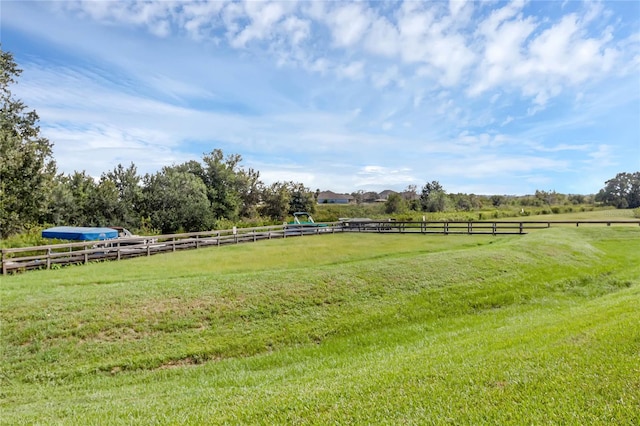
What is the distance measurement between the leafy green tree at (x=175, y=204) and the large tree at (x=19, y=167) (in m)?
10.9

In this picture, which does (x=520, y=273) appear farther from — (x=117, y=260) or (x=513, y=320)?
(x=117, y=260)

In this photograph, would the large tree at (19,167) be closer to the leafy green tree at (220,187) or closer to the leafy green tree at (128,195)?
the leafy green tree at (128,195)

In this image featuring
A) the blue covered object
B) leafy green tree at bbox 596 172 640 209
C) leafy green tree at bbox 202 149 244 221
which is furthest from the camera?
leafy green tree at bbox 596 172 640 209

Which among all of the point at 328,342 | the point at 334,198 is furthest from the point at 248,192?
the point at 334,198

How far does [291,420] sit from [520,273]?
12.4 meters

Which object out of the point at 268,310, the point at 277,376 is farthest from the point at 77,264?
Result: the point at 277,376

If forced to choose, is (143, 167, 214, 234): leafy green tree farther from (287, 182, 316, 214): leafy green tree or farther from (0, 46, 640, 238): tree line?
(287, 182, 316, 214): leafy green tree

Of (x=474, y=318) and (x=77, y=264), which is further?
(x=77, y=264)

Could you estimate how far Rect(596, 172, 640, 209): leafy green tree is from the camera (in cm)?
6432

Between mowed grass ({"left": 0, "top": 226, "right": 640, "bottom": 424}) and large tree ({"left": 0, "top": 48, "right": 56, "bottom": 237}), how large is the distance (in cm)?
1306

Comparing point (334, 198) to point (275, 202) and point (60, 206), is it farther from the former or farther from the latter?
point (60, 206)

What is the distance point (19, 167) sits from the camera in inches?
923

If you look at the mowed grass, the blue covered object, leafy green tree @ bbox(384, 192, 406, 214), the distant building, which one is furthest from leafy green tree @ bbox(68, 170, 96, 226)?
the distant building

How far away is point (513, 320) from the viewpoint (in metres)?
9.10
